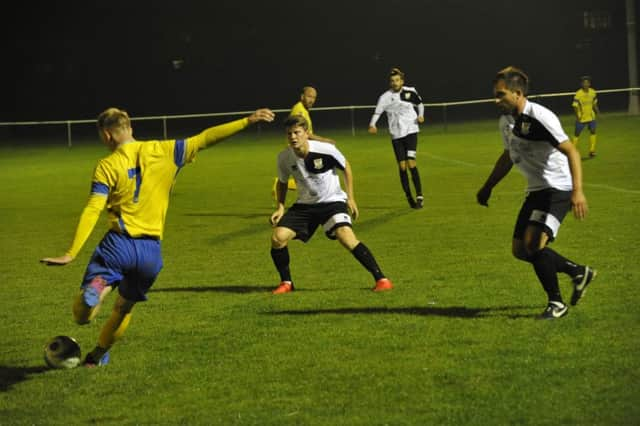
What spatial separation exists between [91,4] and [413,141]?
3753cm

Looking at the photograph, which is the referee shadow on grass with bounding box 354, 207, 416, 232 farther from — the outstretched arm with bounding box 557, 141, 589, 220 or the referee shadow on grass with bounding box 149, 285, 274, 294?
the outstretched arm with bounding box 557, 141, 589, 220

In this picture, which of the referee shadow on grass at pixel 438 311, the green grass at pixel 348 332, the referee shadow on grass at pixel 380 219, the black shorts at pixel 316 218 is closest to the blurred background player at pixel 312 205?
the black shorts at pixel 316 218

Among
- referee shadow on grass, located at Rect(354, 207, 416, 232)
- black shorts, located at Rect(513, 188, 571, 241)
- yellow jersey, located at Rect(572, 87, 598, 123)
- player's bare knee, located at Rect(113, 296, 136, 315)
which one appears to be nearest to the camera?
player's bare knee, located at Rect(113, 296, 136, 315)

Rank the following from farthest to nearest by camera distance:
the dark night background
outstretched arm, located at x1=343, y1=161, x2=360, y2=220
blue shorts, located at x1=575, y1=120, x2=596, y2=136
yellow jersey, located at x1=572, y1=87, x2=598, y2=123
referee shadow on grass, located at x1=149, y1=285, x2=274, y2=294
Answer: the dark night background, yellow jersey, located at x1=572, y1=87, x2=598, y2=123, blue shorts, located at x1=575, y1=120, x2=596, y2=136, referee shadow on grass, located at x1=149, y1=285, x2=274, y2=294, outstretched arm, located at x1=343, y1=161, x2=360, y2=220

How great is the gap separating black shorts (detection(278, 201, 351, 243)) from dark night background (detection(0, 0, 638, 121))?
41.9 meters

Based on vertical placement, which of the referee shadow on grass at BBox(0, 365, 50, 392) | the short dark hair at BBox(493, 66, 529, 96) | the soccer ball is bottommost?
the referee shadow on grass at BBox(0, 365, 50, 392)

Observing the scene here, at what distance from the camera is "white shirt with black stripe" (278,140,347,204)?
10250 mm

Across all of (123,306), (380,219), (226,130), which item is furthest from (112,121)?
(380,219)

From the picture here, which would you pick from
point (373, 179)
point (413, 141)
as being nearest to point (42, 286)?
point (413, 141)

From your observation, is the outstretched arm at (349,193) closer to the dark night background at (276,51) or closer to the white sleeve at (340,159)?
the white sleeve at (340,159)

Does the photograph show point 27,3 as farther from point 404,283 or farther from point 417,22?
point 404,283

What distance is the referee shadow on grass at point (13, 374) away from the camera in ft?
23.2

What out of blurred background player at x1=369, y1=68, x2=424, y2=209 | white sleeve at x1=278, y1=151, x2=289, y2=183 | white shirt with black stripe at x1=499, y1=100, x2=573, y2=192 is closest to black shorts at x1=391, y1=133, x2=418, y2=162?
blurred background player at x1=369, y1=68, x2=424, y2=209

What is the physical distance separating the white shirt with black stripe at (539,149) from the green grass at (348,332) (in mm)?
1054
